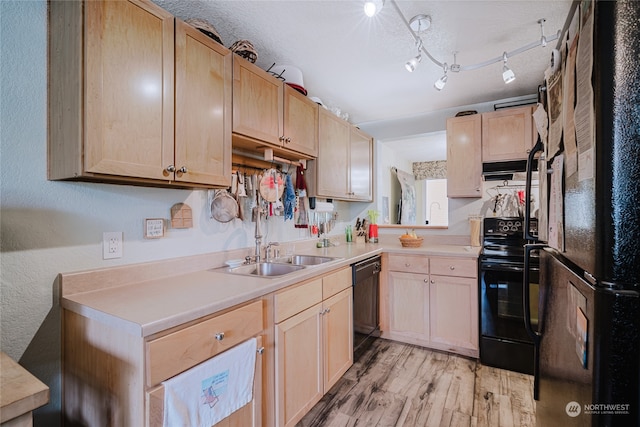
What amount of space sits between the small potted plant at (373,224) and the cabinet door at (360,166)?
0.20m

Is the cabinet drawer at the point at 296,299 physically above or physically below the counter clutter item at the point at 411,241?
below

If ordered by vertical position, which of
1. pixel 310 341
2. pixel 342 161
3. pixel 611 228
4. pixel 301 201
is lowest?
pixel 310 341

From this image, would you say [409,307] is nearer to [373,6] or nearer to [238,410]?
[238,410]

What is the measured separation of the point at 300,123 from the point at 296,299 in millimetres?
1311

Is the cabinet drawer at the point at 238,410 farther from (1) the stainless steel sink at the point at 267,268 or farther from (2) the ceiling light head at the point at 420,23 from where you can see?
(2) the ceiling light head at the point at 420,23

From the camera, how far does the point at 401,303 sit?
2.81 metres

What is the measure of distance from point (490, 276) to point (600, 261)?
2.08 m

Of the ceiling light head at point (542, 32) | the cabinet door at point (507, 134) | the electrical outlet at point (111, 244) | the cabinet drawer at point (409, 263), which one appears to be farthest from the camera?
the cabinet drawer at point (409, 263)

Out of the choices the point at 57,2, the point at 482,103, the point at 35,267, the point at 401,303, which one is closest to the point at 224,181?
the point at 35,267

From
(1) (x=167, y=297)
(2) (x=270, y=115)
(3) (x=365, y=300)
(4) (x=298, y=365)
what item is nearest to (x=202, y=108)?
(2) (x=270, y=115)

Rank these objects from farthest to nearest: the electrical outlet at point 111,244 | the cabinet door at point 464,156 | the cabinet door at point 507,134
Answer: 1. the cabinet door at point 464,156
2. the cabinet door at point 507,134
3. the electrical outlet at point 111,244

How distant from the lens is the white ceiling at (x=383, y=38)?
1.64 m

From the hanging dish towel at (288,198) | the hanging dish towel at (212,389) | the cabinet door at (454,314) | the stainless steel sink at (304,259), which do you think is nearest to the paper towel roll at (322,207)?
the hanging dish towel at (288,198)

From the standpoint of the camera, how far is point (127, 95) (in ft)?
3.89
